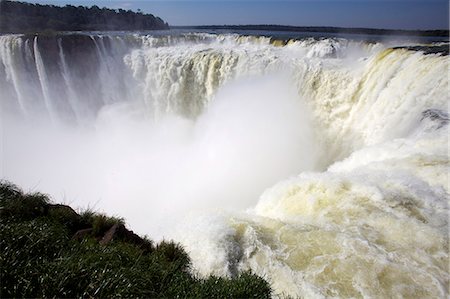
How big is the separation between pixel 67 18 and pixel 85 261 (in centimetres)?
5885

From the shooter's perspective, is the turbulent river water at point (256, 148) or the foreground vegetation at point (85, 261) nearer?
the foreground vegetation at point (85, 261)

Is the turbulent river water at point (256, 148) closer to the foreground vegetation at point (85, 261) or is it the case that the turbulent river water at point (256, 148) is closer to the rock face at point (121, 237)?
the rock face at point (121, 237)

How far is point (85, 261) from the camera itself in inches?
124

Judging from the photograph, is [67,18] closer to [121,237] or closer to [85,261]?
[121,237]

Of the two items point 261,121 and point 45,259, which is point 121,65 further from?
point 45,259

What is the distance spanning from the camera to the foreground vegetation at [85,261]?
2809 millimetres

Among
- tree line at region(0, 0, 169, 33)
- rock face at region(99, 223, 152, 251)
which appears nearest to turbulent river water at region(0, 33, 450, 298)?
rock face at region(99, 223, 152, 251)

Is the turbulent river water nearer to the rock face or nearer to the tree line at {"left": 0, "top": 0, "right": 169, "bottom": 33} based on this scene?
the rock face

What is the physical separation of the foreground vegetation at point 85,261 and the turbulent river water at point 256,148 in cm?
109

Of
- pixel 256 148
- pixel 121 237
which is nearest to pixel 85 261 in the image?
pixel 121 237

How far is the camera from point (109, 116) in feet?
62.8

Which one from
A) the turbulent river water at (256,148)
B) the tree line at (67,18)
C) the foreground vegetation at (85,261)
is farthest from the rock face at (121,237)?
the tree line at (67,18)

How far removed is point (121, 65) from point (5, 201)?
1652cm

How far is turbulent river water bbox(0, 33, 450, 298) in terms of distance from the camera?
5.08 meters
